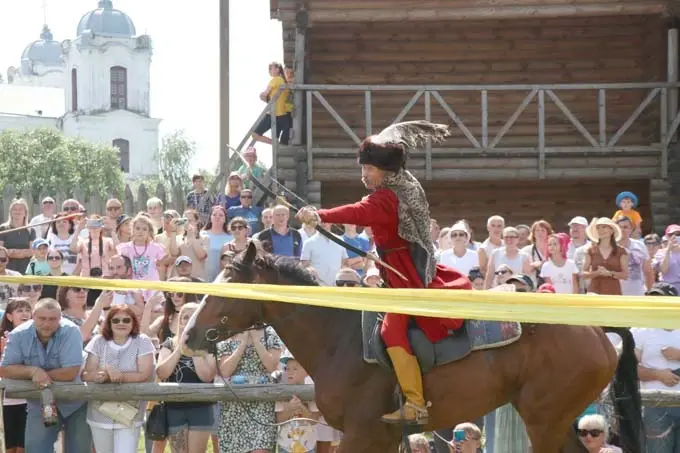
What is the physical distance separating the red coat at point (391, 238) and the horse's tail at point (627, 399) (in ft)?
3.89

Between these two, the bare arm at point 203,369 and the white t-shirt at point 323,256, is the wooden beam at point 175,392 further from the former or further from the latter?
the white t-shirt at point 323,256

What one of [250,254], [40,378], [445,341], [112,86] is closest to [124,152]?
[112,86]

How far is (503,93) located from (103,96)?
83419 mm

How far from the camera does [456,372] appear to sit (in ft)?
24.2

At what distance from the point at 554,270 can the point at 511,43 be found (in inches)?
335

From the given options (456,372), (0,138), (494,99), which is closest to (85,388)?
(456,372)

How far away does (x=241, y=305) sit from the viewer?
7594 mm

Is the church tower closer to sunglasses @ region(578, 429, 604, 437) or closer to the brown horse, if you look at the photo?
sunglasses @ region(578, 429, 604, 437)

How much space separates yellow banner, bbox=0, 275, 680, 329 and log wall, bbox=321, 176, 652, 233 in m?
14.2

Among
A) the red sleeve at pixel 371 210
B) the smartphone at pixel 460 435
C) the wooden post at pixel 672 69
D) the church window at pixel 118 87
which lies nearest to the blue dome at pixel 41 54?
the church window at pixel 118 87

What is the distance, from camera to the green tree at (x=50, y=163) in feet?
218

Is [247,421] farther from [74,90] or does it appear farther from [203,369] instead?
[74,90]

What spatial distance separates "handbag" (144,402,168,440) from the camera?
30.2 feet

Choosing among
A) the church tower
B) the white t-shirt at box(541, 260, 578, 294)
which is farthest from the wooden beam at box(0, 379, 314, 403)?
the church tower
